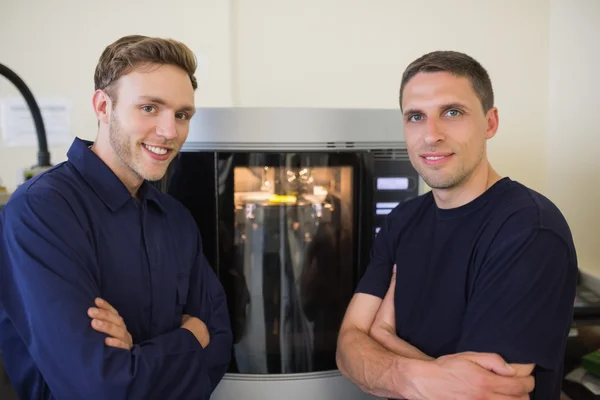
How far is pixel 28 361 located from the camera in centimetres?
91

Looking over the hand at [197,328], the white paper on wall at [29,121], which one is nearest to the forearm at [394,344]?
the hand at [197,328]

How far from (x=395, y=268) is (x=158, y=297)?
1.78ft

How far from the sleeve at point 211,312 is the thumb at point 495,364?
0.57 meters

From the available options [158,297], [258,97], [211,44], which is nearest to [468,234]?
[158,297]

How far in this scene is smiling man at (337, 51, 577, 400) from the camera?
88 centimetres

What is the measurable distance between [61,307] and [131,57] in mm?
487

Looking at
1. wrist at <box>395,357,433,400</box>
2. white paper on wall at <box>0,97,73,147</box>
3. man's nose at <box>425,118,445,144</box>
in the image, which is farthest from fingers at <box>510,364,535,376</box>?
white paper on wall at <box>0,97,73,147</box>

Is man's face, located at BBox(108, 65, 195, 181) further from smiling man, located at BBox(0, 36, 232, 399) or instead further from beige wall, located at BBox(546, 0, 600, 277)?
beige wall, located at BBox(546, 0, 600, 277)

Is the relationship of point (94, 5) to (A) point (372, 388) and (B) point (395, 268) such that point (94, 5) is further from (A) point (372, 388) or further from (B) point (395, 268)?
(A) point (372, 388)

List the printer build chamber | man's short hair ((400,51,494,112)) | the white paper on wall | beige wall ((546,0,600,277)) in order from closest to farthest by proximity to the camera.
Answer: man's short hair ((400,51,494,112)) → the printer build chamber → beige wall ((546,0,600,277)) → the white paper on wall

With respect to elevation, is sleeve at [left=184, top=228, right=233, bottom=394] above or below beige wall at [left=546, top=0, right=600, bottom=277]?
below

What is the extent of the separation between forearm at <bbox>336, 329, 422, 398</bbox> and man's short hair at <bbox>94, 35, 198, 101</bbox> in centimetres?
71

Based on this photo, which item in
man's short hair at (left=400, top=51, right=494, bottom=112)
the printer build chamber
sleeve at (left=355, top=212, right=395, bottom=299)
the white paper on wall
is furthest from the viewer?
the white paper on wall

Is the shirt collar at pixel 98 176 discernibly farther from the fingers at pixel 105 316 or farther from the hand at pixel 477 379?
the hand at pixel 477 379
